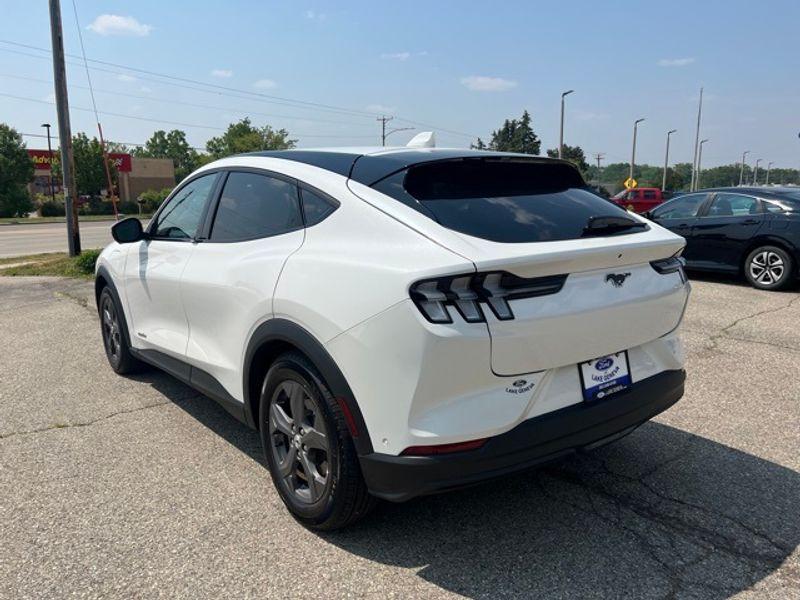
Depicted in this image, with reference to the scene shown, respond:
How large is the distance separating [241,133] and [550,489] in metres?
96.4

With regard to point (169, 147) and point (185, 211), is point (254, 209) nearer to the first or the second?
point (185, 211)

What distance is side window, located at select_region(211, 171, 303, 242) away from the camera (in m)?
3.09

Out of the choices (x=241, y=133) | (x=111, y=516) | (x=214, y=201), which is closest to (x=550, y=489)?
(x=111, y=516)

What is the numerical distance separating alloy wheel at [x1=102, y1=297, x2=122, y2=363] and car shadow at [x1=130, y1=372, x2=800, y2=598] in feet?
10.0

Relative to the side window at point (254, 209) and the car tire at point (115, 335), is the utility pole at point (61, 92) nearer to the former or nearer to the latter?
the car tire at point (115, 335)

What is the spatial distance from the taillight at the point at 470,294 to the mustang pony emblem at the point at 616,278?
17.7 inches

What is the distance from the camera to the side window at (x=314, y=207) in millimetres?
2842

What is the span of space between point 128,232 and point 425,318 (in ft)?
9.83

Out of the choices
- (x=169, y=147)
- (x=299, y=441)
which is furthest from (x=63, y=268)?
(x=169, y=147)

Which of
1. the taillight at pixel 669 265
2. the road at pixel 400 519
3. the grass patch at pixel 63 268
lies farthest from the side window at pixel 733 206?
the grass patch at pixel 63 268

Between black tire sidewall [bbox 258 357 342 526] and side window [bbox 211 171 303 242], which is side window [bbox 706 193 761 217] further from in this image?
black tire sidewall [bbox 258 357 342 526]

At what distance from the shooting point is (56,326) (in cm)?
712

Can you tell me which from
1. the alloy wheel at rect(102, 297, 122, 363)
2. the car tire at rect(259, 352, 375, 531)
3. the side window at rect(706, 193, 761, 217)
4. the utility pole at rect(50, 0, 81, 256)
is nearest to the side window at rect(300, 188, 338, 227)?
the car tire at rect(259, 352, 375, 531)

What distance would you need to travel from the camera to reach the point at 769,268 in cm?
884
